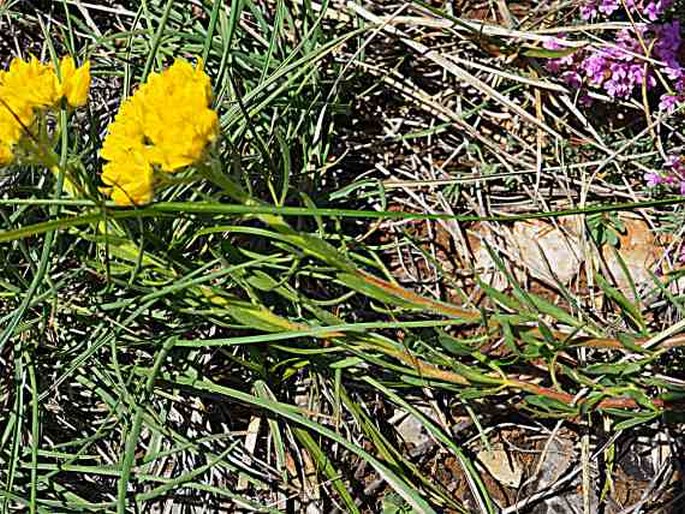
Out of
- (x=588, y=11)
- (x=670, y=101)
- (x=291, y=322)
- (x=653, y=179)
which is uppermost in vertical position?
(x=588, y=11)

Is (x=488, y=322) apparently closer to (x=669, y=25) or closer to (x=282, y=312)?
(x=282, y=312)

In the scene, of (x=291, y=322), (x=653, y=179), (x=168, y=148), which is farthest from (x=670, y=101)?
(x=168, y=148)

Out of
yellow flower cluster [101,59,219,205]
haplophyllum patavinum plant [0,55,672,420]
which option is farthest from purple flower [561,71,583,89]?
yellow flower cluster [101,59,219,205]

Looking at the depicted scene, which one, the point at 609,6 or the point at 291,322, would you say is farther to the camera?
the point at 609,6

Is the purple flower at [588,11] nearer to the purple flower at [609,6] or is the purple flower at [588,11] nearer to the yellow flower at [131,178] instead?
the purple flower at [609,6]

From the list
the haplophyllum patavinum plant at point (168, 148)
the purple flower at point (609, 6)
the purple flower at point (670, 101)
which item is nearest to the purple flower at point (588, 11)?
the purple flower at point (609, 6)

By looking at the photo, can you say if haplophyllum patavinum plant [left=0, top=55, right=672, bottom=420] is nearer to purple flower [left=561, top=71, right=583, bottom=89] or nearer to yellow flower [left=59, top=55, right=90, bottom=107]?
yellow flower [left=59, top=55, right=90, bottom=107]

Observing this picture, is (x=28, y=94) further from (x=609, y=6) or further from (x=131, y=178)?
(x=609, y=6)

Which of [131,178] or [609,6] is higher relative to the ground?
[609,6]
